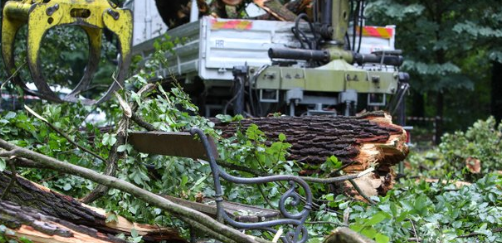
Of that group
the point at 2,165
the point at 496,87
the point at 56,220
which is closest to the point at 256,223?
the point at 56,220

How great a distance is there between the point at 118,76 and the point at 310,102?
414cm

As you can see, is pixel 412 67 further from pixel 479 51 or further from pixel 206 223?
pixel 206 223

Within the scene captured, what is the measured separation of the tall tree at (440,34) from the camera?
73.0ft

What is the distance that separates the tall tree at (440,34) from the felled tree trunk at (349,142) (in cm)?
1519

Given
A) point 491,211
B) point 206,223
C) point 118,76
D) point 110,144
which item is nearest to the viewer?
point 206,223

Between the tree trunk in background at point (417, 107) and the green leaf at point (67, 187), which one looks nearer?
the green leaf at point (67, 187)

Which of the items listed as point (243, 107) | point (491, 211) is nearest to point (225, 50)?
point (243, 107)

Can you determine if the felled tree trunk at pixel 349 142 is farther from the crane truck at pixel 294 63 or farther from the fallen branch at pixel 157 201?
the crane truck at pixel 294 63

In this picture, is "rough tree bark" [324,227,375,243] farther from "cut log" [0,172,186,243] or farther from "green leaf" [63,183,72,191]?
"green leaf" [63,183,72,191]

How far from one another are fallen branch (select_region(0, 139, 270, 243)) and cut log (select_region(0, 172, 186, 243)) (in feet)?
0.76

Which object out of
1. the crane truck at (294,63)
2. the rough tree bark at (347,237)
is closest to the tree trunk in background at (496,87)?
the crane truck at (294,63)

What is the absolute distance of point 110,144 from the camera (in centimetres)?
485

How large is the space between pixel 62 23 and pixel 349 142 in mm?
2508

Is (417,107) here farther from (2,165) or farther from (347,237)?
(347,237)
